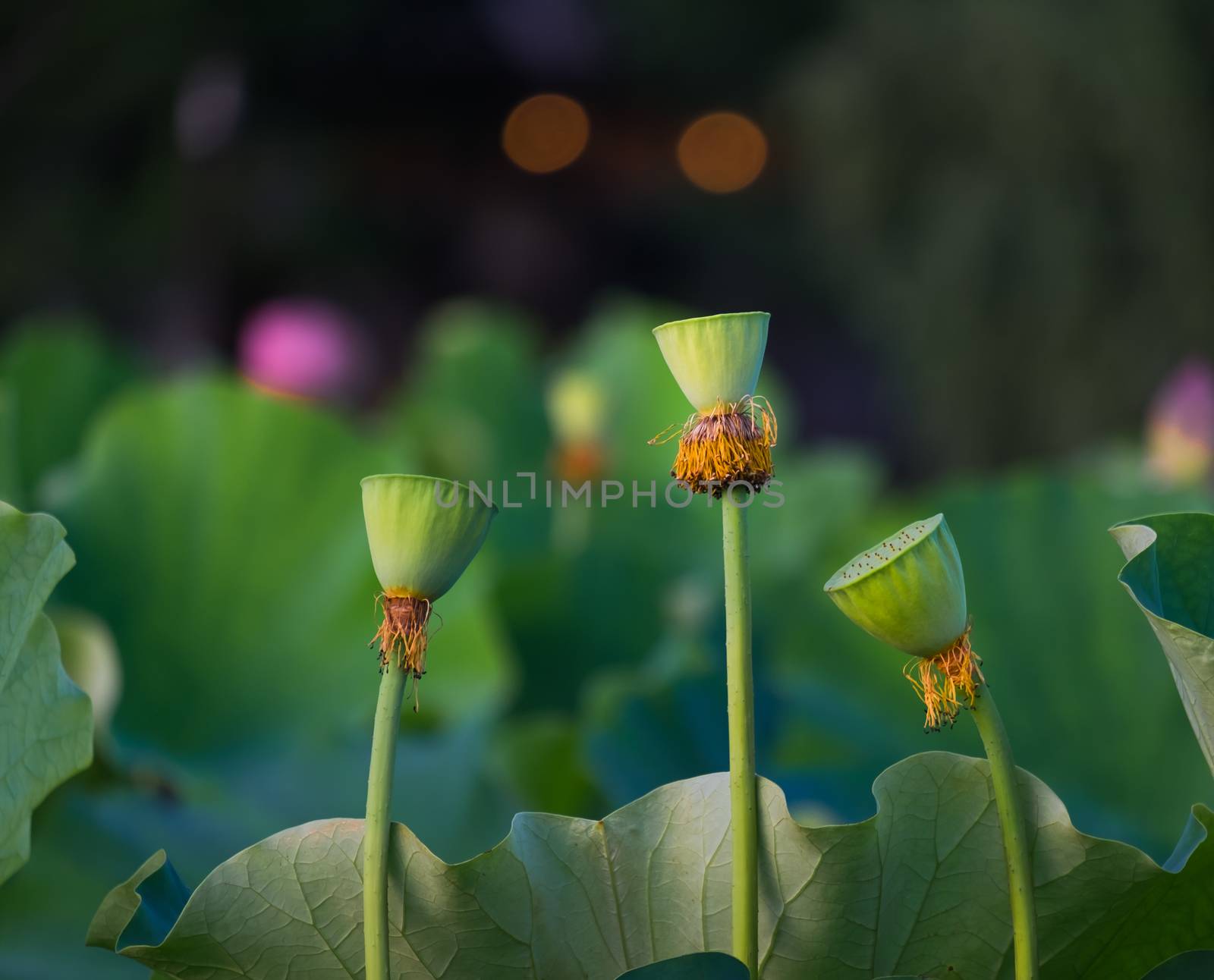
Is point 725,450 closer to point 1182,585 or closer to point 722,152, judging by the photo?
point 1182,585

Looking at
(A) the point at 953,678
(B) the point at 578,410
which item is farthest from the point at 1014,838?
(B) the point at 578,410

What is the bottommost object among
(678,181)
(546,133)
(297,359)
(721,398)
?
(721,398)

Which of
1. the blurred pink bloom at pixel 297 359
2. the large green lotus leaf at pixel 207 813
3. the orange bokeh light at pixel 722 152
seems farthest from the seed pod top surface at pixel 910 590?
the orange bokeh light at pixel 722 152

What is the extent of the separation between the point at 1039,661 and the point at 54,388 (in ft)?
1.55

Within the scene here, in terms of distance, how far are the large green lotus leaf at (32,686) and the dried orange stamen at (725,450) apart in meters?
0.11

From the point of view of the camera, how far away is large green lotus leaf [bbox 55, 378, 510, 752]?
464 millimetres

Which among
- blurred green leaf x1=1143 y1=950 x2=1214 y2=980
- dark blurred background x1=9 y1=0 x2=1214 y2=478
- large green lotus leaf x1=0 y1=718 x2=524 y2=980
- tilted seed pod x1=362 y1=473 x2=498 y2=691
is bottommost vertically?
large green lotus leaf x1=0 y1=718 x2=524 y2=980

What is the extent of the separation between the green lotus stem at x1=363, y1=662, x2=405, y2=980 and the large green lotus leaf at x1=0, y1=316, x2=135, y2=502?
459mm

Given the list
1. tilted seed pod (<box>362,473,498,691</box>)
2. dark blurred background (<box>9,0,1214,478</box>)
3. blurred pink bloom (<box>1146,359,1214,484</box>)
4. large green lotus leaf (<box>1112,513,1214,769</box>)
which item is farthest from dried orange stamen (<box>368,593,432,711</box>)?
dark blurred background (<box>9,0,1214,478</box>)

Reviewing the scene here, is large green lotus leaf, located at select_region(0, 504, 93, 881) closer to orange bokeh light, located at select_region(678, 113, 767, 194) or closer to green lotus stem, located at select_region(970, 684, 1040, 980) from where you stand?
green lotus stem, located at select_region(970, 684, 1040, 980)

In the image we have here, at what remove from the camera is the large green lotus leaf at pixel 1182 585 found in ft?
0.66

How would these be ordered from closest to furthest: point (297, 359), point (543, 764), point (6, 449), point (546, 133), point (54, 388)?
point (6, 449) < point (543, 764) < point (54, 388) < point (297, 359) < point (546, 133)

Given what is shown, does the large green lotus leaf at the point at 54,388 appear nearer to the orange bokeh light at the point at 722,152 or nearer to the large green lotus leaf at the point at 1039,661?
the large green lotus leaf at the point at 1039,661

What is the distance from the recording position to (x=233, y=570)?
0.48m
